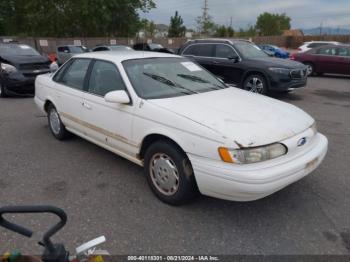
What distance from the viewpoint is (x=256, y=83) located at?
8.81m

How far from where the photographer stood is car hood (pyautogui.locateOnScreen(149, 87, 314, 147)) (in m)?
2.78

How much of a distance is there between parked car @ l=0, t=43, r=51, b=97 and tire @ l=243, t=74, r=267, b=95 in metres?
6.27

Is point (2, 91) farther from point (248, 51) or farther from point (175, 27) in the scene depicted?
point (175, 27)

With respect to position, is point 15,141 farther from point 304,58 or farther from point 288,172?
point 304,58

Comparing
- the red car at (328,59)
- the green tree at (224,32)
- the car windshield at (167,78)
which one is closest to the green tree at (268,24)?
the green tree at (224,32)

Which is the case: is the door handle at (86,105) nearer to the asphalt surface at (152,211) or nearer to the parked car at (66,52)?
the asphalt surface at (152,211)

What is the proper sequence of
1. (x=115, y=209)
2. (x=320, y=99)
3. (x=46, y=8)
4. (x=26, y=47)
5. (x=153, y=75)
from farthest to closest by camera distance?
1. (x=46, y=8)
2. (x=26, y=47)
3. (x=320, y=99)
4. (x=153, y=75)
5. (x=115, y=209)

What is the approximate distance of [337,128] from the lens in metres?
6.21

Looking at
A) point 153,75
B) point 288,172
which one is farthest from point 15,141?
point 288,172

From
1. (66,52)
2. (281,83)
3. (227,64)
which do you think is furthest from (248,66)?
(66,52)

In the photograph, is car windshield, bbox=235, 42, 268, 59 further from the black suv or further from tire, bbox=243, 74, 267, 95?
tire, bbox=243, 74, 267, 95

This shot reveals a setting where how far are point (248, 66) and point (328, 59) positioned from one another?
7.02 metres

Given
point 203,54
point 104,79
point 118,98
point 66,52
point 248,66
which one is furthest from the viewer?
point 66,52

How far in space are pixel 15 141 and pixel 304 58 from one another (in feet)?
43.5
